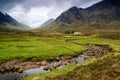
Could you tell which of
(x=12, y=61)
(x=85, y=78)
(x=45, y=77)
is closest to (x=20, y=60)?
(x=12, y=61)

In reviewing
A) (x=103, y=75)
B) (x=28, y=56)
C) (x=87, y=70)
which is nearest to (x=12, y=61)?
(x=28, y=56)

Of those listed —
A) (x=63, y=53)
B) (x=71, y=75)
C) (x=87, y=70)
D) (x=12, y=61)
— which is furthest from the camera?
(x=63, y=53)

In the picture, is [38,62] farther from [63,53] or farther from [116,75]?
[116,75]

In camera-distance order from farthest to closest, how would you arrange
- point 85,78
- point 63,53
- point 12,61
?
point 63,53
point 12,61
point 85,78

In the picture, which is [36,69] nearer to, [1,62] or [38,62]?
[38,62]

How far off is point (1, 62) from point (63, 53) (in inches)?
1171

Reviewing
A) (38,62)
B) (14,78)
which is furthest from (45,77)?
(38,62)

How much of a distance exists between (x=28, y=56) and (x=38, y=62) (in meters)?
6.77

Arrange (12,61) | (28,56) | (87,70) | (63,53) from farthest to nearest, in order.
A: (63,53) → (28,56) → (12,61) → (87,70)

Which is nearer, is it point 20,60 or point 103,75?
point 103,75

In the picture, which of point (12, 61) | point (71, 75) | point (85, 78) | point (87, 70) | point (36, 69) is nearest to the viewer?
point (85, 78)

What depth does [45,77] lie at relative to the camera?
46250 millimetres

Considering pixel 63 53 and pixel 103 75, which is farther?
pixel 63 53

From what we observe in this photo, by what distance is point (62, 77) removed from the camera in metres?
44.7
